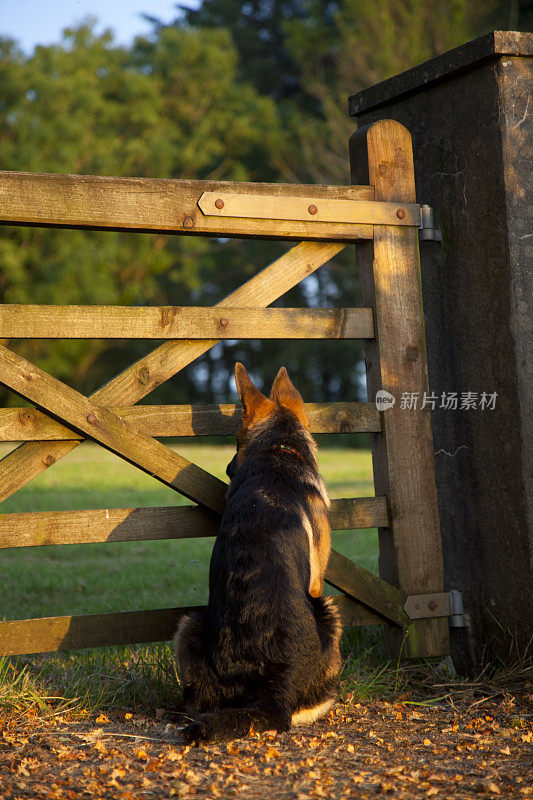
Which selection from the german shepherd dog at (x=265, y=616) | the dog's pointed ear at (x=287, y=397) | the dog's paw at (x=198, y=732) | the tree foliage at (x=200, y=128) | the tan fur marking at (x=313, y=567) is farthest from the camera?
the tree foliage at (x=200, y=128)

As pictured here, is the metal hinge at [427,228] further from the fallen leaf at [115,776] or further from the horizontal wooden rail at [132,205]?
the fallen leaf at [115,776]

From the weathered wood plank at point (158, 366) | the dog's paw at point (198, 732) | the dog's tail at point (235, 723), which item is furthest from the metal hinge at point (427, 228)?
the dog's paw at point (198, 732)

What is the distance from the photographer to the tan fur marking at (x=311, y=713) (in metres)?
3.55

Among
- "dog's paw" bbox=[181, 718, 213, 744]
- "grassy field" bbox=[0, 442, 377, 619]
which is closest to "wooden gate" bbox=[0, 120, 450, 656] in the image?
"dog's paw" bbox=[181, 718, 213, 744]

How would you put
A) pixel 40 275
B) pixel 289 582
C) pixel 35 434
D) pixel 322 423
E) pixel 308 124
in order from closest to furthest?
pixel 289 582 < pixel 35 434 < pixel 322 423 < pixel 40 275 < pixel 308 124

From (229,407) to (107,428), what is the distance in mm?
665

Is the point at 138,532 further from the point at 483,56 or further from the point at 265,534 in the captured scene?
the point at 483,56

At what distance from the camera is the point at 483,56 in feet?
14.4

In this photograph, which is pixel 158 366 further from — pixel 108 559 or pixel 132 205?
pixel 108 559

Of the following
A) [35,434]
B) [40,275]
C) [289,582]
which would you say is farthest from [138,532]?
[40,275]

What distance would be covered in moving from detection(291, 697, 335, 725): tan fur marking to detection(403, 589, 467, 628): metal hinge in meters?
0.93

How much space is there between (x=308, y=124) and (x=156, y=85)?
5140 mm

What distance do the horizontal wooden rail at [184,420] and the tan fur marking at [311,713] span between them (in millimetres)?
1351

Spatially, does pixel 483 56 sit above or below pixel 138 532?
above
